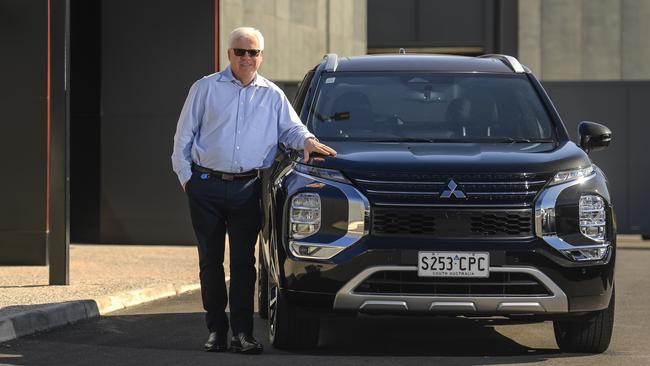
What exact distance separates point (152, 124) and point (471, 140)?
9.00 m

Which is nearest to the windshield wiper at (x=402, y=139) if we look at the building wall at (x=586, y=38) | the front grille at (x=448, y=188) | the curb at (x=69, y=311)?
the front grille at (x=448, y=188)

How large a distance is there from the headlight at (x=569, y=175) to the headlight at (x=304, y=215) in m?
1.34

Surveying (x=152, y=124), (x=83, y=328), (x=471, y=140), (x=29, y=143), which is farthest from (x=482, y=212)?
(x=152, y=124)

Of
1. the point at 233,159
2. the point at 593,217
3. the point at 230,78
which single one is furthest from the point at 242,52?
the point at 593,217

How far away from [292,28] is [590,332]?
12.3m

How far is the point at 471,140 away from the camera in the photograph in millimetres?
8641

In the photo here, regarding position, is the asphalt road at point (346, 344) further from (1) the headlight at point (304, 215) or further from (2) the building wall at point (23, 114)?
(2) the building wall at point (23, 114)

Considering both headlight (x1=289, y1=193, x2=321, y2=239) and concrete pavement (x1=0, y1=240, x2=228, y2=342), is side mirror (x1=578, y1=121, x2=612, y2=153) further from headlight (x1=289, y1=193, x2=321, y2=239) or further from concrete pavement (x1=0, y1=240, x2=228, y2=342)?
concrete pavement (x1=0, y1=240, x2=228, y2=342)

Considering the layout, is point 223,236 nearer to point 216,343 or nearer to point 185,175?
point 185,175

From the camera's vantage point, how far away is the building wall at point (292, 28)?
1772 centimetres

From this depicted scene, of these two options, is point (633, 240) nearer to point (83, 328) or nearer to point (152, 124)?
point (152, 124)

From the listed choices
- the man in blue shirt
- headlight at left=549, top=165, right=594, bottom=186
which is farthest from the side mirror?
the man in blue shirt

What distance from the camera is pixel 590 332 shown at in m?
8.18

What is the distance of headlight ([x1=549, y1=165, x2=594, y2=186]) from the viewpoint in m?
7.82
